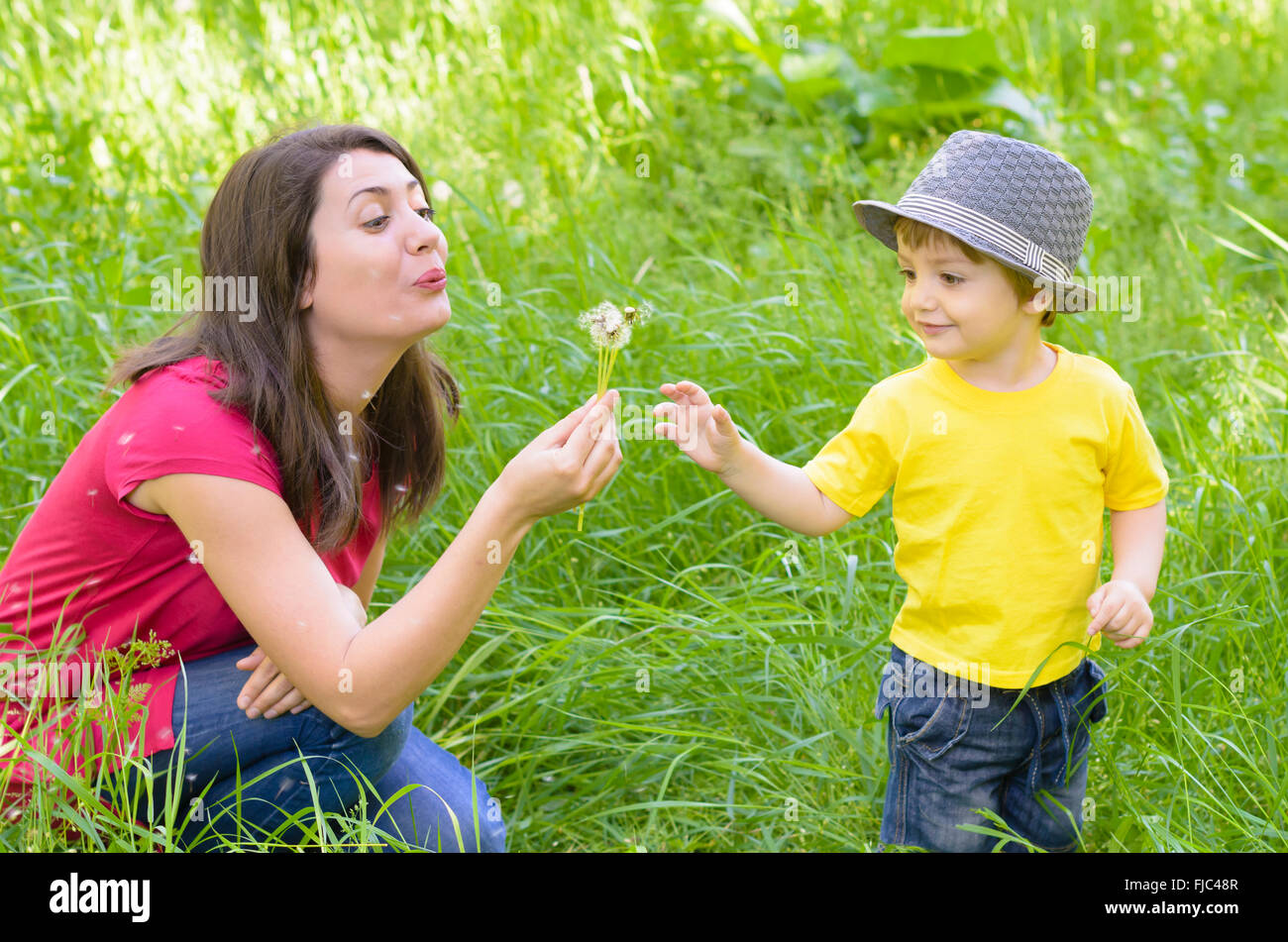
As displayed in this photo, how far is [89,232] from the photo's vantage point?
3518 millimetres

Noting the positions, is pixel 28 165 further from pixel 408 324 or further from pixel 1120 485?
pixel 1120 485

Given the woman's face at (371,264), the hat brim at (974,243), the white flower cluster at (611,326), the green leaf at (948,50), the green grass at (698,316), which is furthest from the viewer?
the green leaf at (948,50)

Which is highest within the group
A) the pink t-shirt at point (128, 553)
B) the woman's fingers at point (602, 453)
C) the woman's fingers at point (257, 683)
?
the woman's fingers at point (602, 453)

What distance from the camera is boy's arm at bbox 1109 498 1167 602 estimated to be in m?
1.71

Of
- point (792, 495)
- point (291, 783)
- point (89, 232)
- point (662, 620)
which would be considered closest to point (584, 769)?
point (662, 620)

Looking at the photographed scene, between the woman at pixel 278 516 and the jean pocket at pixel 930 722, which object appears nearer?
the woman at pixel 278 516

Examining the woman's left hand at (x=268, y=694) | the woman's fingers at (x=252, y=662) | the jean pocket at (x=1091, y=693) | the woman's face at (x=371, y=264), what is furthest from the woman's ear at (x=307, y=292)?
the jean pocket at (x=1091, y=693)

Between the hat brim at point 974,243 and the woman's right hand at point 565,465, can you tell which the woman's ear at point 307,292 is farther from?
the hat brim at point 974,243

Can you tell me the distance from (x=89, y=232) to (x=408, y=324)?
7.24 feet

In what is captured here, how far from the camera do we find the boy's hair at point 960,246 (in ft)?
5.38

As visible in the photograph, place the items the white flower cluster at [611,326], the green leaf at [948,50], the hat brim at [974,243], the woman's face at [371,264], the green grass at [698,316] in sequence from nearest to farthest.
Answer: the hat brim at [974,243] < the white flower cluster at [611,326] < the woman's face at [371,264] < the green grass at [698,316] < the green leaf at [948,50]

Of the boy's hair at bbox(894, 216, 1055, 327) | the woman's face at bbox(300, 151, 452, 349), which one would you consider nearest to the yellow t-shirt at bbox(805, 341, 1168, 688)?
the boy's hair at bbox(894, 216, 1055, 327)

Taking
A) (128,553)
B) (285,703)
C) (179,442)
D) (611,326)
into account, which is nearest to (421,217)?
(611,326)
